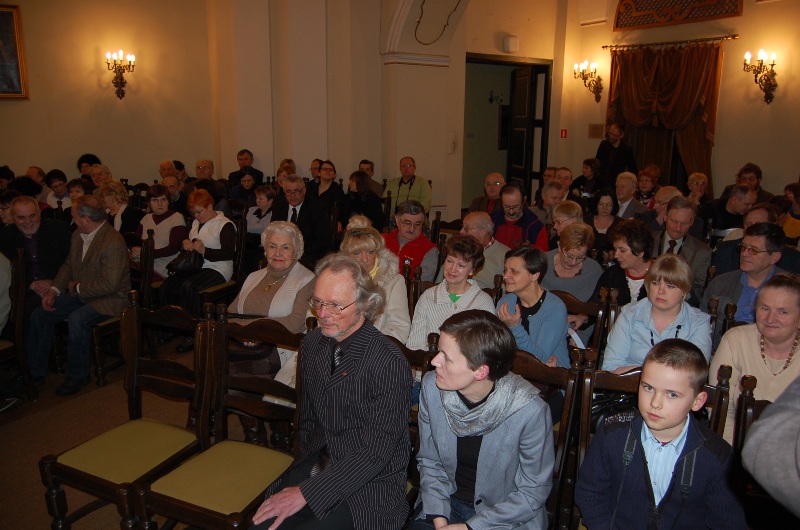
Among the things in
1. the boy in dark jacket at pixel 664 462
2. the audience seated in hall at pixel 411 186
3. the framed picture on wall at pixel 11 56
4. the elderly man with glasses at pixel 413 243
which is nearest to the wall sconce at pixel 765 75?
the audience seated in hall at pixel 411 186

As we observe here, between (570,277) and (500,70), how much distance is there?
8826mm

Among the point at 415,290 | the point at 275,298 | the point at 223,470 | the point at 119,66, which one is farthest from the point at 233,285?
the point at 119,66

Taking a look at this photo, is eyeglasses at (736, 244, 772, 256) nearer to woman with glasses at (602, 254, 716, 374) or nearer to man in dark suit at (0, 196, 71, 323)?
woman with glasses at (602, 254, 716, 374)

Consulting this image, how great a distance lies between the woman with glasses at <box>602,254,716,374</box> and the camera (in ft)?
9.23

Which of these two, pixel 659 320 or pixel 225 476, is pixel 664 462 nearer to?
pixel 659 320

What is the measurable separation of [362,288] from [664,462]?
1.11 meters

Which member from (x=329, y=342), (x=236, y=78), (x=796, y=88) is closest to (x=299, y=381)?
(x=329, y=342)

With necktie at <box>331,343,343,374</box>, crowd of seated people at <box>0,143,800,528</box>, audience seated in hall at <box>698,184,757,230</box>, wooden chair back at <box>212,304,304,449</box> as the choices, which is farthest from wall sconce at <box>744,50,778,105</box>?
necktie at <box>331,343,343,374</box>

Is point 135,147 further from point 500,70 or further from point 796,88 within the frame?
point 796,88

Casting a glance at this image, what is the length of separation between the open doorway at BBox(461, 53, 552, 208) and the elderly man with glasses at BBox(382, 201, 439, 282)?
6.06m

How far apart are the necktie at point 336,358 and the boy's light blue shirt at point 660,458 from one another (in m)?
1.01

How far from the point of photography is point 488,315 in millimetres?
1952

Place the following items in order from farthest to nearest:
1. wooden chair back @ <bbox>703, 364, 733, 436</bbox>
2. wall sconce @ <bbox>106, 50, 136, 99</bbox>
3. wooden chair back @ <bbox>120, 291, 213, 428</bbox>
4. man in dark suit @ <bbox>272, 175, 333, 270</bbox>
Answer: wall sconce @ <bbox>106, 50, 136, 99</bbox> < man in dark suit @ <bbox>272, 175, 333, 270</bbox> < wooden chair back @ <bbox>120, 291, 213, 428</bbox> < wooden chair back @ <bbox>703, 364, 733, 436</bbox>

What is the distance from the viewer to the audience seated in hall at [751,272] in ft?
10.9
